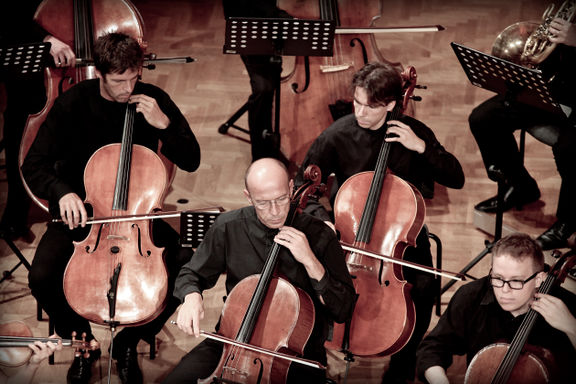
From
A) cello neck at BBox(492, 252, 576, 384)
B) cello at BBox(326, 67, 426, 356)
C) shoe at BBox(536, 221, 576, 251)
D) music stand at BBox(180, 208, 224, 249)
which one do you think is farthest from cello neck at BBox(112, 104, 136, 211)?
shoe at BBox(536, 221, 576, 251)

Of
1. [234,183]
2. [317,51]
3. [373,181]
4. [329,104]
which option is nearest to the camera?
[373,181]

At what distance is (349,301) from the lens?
284 centimetres

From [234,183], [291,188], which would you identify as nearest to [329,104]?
[234,183]

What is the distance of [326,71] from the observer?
166 inches

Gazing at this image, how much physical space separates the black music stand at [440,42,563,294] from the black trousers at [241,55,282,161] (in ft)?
3.90

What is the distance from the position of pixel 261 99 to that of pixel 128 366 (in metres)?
1.73

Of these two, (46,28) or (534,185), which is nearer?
(46,28)

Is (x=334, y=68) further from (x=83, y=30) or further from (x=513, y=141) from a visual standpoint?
(x=83, y=30)

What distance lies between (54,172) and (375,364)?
161cm

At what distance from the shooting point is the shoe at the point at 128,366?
3375mm

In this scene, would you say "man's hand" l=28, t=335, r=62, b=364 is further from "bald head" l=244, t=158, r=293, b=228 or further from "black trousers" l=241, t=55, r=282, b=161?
"black trousers" l=241, t=55, r=282, b=161

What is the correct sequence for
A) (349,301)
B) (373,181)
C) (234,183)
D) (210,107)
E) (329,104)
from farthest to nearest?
1. (210,107)
2. (234,183)
3. (329,104)
4. (373,181)
5. (349,301)

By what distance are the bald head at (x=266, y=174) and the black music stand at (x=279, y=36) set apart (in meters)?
1.13

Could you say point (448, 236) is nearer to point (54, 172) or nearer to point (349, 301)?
point (349, 301)
